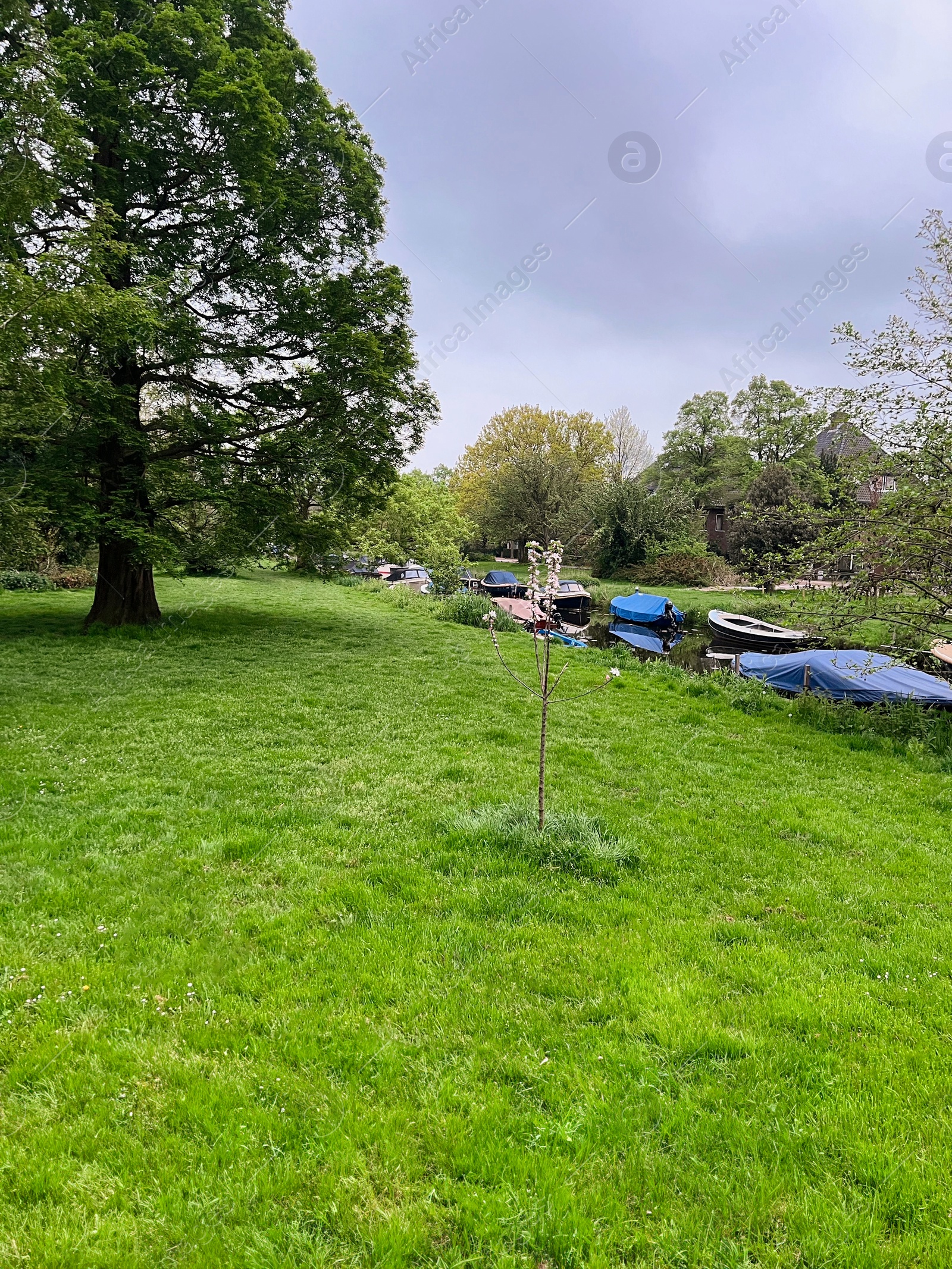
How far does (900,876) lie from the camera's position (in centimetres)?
456

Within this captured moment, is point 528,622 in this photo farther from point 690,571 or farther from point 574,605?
point 690,571

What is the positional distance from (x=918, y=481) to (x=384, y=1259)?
980 cm

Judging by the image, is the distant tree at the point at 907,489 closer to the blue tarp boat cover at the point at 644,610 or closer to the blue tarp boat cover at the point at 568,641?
the blue tarp boat cover at the point at 568,641

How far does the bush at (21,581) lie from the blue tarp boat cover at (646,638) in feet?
62.3

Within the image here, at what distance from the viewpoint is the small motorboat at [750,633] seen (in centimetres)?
1772

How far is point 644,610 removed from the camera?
21.9 meters

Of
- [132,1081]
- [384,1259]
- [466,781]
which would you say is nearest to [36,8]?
[466,781]

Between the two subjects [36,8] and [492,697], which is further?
[36,8]

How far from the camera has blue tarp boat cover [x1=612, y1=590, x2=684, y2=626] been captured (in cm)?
2170

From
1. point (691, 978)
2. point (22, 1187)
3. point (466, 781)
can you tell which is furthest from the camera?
point (466, 781)

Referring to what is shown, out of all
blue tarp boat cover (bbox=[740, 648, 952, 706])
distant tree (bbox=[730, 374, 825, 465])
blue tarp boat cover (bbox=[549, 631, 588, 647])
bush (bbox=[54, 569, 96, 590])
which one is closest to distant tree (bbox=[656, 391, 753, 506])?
distant tree (bbox=[730, 374, 825, 465])

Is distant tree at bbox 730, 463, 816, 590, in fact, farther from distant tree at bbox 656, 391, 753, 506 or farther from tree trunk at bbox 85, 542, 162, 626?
tree trunk at bbox 85, 542, 162, 626

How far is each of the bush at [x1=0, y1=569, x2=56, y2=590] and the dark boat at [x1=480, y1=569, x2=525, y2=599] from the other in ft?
57.2

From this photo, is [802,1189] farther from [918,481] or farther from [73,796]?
[918,481]
